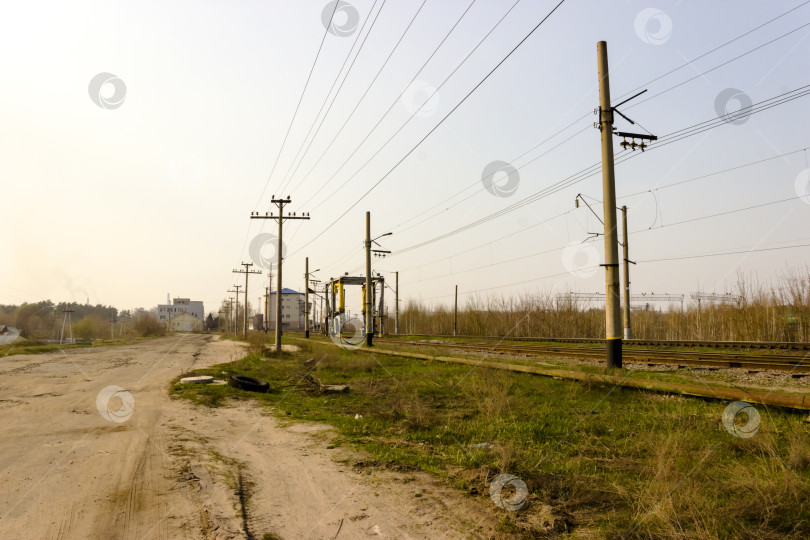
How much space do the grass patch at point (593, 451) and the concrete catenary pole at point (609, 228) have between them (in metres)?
1.60

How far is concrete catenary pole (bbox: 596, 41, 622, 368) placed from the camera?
10.6 meters

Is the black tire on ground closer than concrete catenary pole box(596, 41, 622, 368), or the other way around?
concrete catenary pole box(596, 41, 622, 368)

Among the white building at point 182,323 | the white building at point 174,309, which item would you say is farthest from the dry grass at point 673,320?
the white building at point 174,309

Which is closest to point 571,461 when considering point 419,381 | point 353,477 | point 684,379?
point 353,477

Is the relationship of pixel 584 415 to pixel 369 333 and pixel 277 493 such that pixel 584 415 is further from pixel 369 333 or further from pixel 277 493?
pixel 369 333

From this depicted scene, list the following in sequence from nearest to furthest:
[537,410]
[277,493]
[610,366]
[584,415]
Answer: [277,493] < [584,415] < [537,410] < [610,366]

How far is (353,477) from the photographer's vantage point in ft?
18.4

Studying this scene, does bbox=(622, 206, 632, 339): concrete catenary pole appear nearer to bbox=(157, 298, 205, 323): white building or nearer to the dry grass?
the dry grass

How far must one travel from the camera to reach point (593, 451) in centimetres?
597

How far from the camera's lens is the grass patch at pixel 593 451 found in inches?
153

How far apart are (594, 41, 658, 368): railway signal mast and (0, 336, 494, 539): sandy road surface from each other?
6310mm

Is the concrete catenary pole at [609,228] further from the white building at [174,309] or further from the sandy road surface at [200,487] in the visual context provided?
the white building at [174,309]

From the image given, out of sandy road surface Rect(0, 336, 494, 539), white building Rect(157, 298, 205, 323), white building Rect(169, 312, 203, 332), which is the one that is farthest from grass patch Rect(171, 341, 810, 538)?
white building Rect(157, 298, 205, 323)

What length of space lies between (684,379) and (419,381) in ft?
19.0
